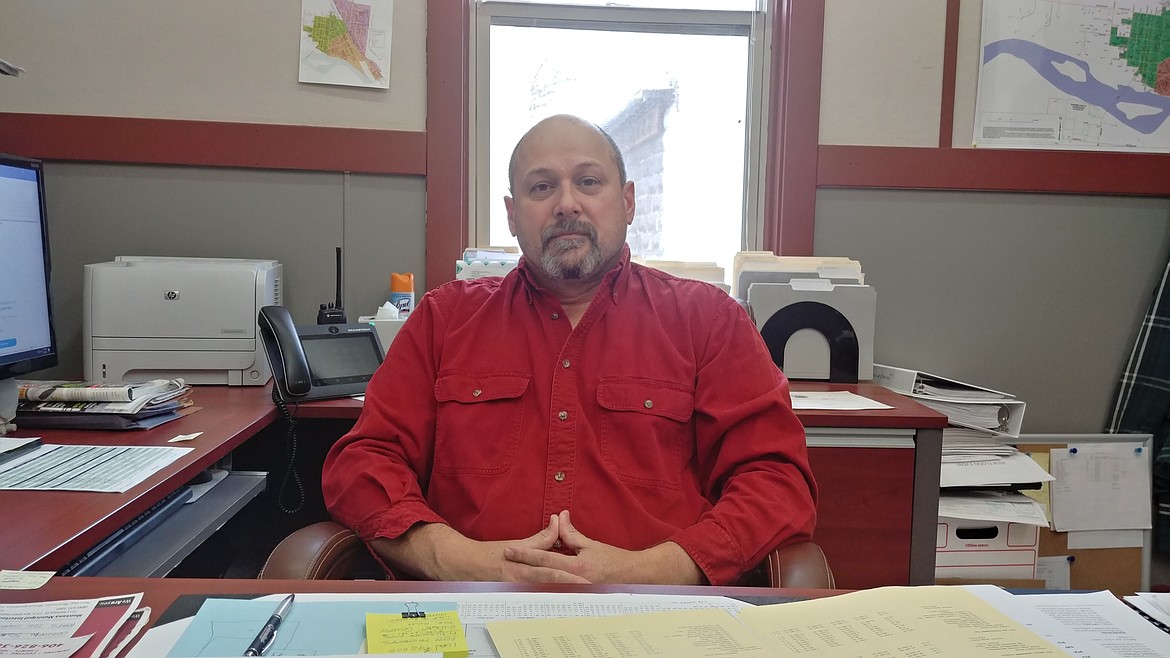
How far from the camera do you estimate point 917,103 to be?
2.41 meters

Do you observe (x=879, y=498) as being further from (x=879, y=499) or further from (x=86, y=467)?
(x=86, y=467)

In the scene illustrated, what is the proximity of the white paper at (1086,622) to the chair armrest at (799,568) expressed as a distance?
23cm

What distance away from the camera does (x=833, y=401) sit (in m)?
1.81

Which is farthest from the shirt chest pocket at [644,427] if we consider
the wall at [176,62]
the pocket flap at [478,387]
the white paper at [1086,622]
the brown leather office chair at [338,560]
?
the wall at [176,62]

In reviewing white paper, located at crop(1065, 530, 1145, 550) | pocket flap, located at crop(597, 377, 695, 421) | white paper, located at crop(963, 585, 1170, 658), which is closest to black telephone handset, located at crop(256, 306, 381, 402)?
pocket flap, located at crop(597, 377, 695, 421)

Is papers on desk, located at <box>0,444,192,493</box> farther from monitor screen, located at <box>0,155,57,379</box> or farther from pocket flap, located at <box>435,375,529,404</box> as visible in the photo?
Result: pocket flap, located at <box>435,375,529,404</box>

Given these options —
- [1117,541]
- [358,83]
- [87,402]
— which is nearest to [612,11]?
[358,83]

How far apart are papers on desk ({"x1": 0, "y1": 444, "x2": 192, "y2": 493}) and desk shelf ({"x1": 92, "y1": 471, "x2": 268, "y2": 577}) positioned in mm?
112

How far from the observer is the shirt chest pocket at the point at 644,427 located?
1.33 meters

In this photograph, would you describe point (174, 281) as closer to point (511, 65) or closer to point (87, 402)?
point (87, 402)

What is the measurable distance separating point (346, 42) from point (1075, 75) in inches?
88.9

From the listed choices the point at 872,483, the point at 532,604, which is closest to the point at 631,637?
the point at 532,604

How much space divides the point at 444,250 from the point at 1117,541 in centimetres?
222

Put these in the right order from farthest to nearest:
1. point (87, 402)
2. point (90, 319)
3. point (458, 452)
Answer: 1. point (90, 319)
2. point (87, 402)
3. point (458, 452)
